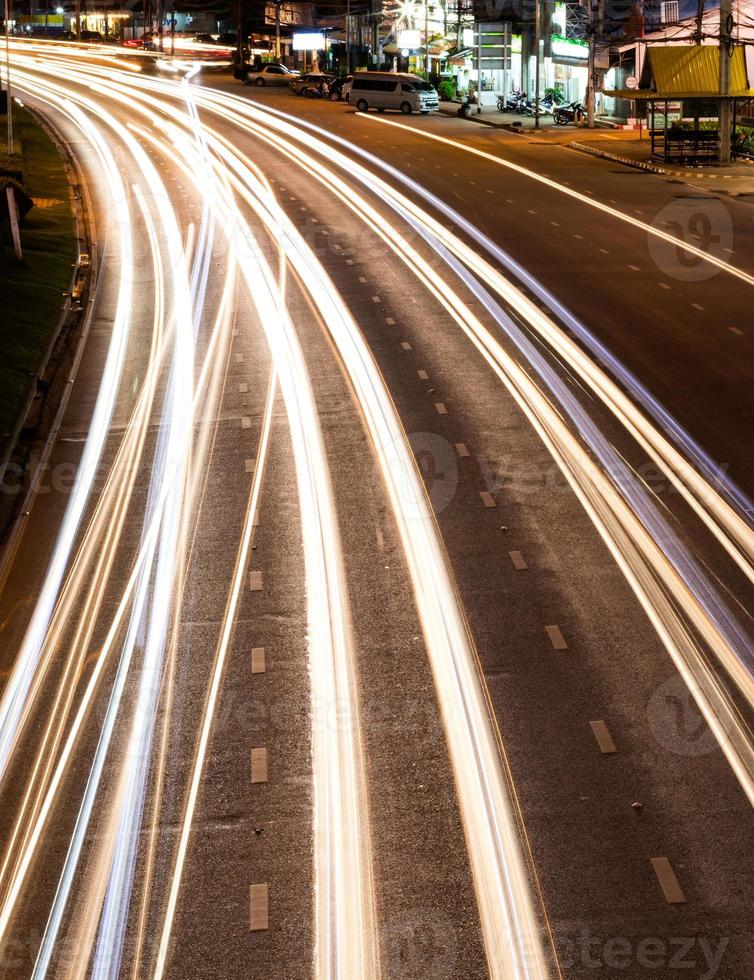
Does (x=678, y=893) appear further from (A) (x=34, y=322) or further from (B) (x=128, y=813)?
(A) (x=34, y=322)

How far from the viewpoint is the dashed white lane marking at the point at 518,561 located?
1589 cm

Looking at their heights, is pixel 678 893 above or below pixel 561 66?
below

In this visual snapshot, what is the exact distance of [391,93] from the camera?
227 ft

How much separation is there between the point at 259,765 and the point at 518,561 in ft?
17.2

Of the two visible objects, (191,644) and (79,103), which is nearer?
(191,644)

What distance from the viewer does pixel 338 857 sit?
10.6m

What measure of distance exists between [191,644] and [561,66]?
231 ft

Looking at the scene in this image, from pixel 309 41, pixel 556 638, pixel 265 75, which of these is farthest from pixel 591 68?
pixel 556 638

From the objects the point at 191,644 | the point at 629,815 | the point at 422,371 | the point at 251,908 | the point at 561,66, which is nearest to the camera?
the point at 251,908

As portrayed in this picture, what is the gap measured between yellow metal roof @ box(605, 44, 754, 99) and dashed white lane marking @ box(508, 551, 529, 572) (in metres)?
40.6

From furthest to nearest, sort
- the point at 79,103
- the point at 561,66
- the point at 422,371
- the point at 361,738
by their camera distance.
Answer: the point at 561,66, the point at 79,103, the point at 422,371, the point at 361,738

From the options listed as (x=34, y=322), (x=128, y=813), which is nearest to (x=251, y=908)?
(x=128, y=813)
